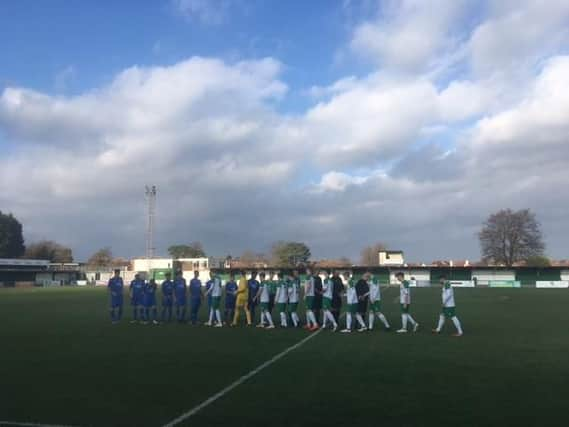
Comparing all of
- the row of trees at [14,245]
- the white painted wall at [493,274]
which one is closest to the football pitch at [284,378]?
the white painted wall at [493,274]

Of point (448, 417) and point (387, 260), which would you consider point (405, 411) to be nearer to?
point (448, 417)

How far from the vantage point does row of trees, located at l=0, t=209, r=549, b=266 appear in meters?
79.0

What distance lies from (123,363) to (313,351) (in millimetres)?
4346

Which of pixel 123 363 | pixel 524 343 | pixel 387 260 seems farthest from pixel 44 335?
pixel 387 260

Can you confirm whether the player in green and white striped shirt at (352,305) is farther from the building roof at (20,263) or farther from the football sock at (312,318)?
the building roof at (20,263)

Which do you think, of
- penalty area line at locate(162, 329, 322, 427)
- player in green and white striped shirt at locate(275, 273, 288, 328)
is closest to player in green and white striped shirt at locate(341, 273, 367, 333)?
player in green and white striped shirt at locate(275, 273, 288, 328)

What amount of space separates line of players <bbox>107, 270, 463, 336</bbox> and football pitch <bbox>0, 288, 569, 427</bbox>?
3.43ft

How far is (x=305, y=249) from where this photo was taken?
118688mm

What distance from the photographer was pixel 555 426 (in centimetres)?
644

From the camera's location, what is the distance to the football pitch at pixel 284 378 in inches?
271

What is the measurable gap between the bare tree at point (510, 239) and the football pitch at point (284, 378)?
226 feet

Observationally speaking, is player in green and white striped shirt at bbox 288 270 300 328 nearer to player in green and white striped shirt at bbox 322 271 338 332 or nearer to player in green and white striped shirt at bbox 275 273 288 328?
player in green and white striped shirt at bbox 275 273 288 328

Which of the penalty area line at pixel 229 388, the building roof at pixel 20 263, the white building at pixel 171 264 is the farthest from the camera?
the white building at pixel 171 264

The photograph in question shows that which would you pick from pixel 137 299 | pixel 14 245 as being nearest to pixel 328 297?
pixel 137 299
